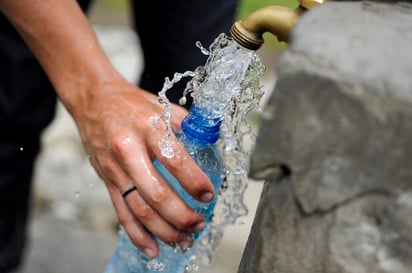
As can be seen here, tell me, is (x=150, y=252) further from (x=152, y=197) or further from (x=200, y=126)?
(x=200, y=126)

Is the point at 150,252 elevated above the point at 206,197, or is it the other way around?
the point at 206,197

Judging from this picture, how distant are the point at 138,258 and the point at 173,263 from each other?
71mm

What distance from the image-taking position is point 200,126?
1.32m

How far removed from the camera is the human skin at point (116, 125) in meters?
1.29

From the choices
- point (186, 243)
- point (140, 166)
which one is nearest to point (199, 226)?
point (186, 243)

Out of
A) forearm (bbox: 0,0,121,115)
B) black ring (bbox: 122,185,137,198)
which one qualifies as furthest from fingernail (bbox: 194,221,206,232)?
forearm (bbox: 0,0,121,115)

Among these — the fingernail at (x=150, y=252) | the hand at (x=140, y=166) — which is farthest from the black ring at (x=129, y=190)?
the fingernail at (x=150, y=252)

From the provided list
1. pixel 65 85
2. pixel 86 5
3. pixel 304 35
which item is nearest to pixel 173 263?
pixel 65 85

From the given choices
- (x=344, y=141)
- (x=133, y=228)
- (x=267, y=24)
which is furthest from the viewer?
(x=133, y=228)

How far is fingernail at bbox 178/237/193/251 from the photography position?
1376mm

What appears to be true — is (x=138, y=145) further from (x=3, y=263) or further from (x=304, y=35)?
(x=3, y=263)

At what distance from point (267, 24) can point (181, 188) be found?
1.21 feet

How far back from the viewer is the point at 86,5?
2.13m

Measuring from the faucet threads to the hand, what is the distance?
22 cm
